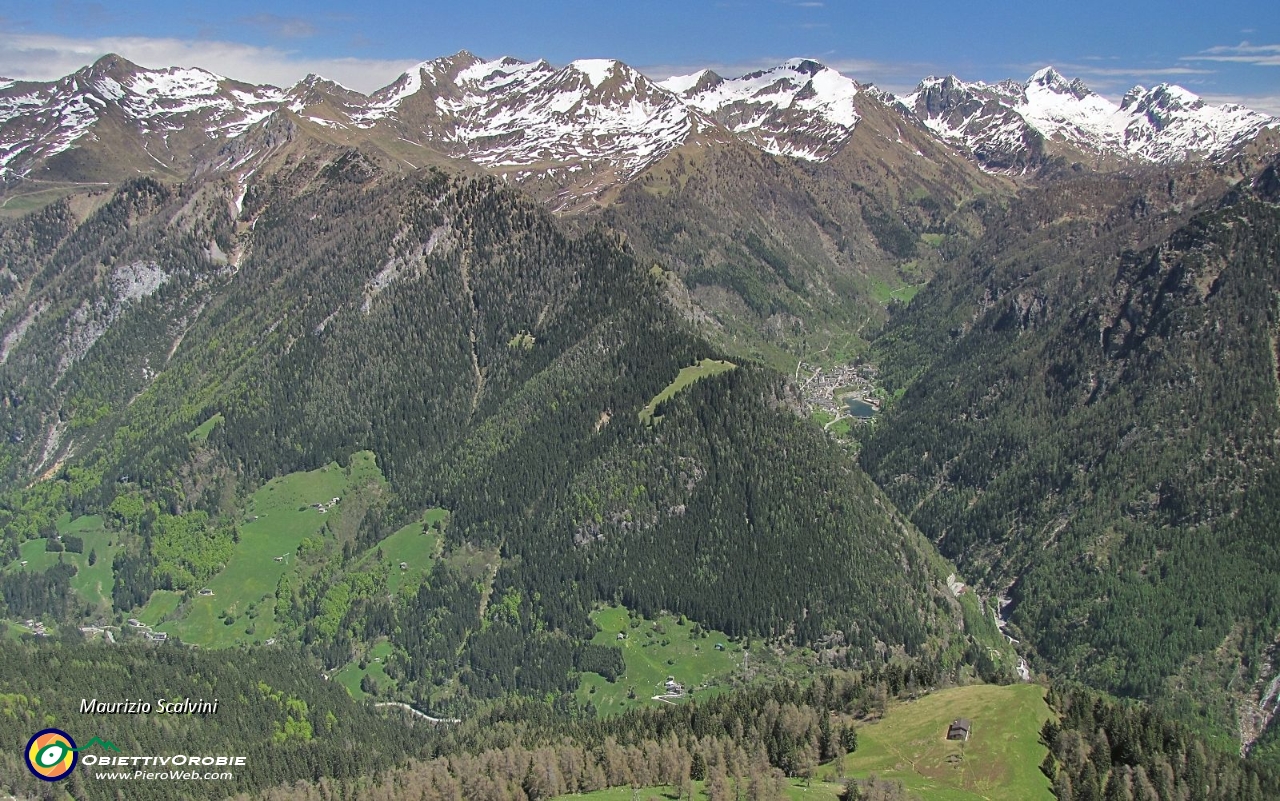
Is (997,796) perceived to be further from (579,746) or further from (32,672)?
(32,672)

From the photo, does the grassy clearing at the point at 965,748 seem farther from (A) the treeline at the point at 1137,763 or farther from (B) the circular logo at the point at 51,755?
(B) the circular logo at the point at 51,755

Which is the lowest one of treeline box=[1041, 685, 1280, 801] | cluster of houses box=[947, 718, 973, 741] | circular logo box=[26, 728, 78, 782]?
treeline box=[1041, 685, 1280, 801]

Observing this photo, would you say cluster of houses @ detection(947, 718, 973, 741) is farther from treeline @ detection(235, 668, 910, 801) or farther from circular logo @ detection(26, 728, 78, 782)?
circular logo @ detection(26, 728, 78, 782)

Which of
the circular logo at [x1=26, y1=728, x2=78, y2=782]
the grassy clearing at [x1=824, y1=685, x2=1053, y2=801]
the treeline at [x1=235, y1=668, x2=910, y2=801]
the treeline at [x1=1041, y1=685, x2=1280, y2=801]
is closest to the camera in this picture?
the treeline at [x1=1041, y1=685, x2=1280, y2=801]

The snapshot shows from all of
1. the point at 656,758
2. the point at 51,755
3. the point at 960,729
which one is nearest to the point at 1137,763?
the point at 960,729

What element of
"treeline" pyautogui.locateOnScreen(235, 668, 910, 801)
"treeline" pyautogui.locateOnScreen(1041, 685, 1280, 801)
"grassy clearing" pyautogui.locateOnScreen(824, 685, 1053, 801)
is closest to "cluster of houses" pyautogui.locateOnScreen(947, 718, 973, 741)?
"grassy clearing" pyautogui.locateOnScreen(824, 685, 1053, 801)

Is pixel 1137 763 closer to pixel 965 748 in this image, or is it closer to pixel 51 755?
pixel 965 748

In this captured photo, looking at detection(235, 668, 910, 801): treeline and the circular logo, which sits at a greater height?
the circular logo

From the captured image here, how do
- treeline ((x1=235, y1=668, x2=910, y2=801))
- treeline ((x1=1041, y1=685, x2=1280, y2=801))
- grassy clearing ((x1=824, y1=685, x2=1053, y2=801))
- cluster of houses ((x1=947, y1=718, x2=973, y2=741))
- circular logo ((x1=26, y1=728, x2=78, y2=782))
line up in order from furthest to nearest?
cluster of houses ((x1=947, y1=718, x2=973, y2=741)) < circular logo ((x1=26, y1=728, x2=78, y2=782)) < treeline ((x1=235, y1=668, x2=910, y2=801)) < grassy clearing ((x1=824, y1=685, x2=1053, y2=801)) < treeline ((x1=1041, y1=685, x2=1280, y2=801))

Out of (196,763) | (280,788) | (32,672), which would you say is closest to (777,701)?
(280,788)
